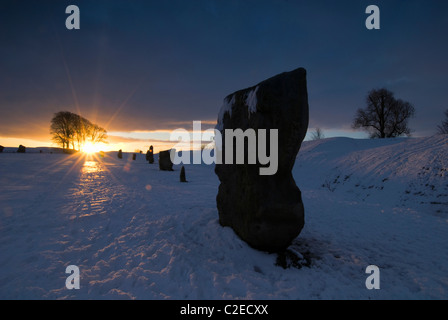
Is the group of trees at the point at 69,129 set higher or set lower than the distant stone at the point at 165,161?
higher

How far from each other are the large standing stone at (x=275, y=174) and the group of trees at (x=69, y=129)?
55.2m

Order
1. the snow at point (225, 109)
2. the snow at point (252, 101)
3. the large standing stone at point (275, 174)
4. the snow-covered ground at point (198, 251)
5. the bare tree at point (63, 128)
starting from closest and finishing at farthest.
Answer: the snow-covered ground at point (198, 251) < the large standing stone at point (275, 174) < the snow at point (252, 101) < the snow at point (225, 109) < the bare tree at point (63, 128)

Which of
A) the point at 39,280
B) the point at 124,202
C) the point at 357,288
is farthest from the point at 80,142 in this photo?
the point at 357,288

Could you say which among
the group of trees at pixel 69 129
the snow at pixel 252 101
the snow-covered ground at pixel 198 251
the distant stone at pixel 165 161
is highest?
the group of trees at pixel 69 129

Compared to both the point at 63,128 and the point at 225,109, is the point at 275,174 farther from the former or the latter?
the point at 63,128

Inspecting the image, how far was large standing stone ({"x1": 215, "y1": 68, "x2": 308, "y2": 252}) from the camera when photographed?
3.96m

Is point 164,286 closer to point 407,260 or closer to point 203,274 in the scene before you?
point 203,274

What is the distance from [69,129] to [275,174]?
56.8 meters

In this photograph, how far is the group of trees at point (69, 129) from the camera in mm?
44750

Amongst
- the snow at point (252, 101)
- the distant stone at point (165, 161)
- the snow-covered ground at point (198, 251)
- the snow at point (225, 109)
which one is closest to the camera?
the snow-covered ground at point (198, 251)

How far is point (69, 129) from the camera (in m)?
46.2

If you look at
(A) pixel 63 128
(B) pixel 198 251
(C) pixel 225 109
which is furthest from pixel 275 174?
(A) pixel 63 128

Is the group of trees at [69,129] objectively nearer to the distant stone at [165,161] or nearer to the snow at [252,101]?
the distant stone at [165,161]

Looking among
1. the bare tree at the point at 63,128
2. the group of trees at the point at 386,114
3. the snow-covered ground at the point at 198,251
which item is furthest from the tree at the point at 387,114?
the bare tree at the point at 63,128
